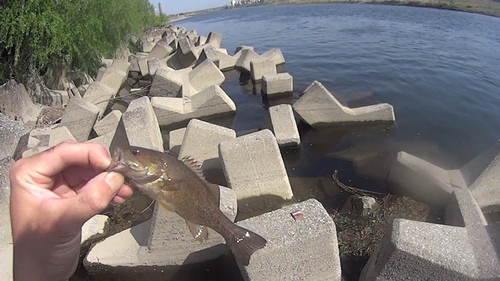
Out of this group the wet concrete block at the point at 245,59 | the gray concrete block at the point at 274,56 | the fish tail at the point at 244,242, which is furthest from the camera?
the gray concrete block at the point at 274,56

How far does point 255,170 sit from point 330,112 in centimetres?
421

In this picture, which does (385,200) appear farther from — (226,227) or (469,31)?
(469,31)

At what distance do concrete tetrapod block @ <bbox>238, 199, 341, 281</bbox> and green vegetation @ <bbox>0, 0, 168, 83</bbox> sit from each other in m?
10.4

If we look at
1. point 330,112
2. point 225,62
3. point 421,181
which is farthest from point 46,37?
point 421,181

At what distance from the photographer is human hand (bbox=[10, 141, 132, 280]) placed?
181 centimetres

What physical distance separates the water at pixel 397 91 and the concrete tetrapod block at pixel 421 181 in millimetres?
425

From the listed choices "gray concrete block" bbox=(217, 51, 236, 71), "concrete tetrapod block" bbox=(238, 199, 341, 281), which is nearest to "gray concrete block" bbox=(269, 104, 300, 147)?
"concrete tetrapod block" bbox=(238, 199, 341, 281)

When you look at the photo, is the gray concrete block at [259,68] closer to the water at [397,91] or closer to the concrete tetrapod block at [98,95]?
the water at [397,91]

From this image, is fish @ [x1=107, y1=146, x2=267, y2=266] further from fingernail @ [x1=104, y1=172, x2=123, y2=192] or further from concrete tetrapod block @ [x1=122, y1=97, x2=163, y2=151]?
concrete tetrapod block @ [x1=122, y1=97, x2=163, y2=151]

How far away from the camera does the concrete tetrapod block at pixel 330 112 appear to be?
29.4ft

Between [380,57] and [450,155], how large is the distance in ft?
33.3

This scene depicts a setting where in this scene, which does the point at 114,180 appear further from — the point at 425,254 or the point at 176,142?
the point at 176,142

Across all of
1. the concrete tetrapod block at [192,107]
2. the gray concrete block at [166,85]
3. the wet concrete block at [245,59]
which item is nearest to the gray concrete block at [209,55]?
the wet concrete block at [245,59]

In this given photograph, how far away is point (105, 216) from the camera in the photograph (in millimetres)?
5898
